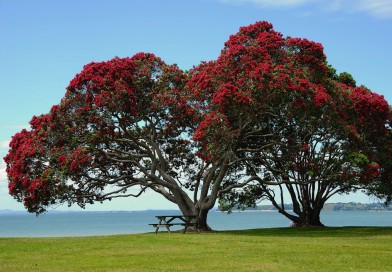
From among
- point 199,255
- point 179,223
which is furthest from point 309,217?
point 199,255

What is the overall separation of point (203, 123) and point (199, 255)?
454 inches

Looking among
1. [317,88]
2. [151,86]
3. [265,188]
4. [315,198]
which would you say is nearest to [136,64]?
[151,86]

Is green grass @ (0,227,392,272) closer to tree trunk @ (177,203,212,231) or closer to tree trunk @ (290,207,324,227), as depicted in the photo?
tree trunk @ (177,203,212,231)

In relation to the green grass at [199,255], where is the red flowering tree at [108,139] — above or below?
above

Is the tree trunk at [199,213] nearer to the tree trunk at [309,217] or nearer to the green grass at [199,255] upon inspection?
the green grass at [199,255]

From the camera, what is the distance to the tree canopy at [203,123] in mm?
31672

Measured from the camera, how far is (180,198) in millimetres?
37000

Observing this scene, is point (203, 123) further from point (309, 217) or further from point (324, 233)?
point (309, 217)

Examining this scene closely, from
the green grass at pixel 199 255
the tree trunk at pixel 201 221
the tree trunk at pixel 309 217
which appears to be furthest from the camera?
the tree trunk at pixel 309 217

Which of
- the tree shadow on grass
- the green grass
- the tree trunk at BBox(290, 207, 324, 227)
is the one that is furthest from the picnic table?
the tree trunk at BBox(290, 207, 324, 227)

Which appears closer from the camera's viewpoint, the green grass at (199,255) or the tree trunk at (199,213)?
the green grass at (199,255)

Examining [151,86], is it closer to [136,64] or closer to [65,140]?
[136,64]

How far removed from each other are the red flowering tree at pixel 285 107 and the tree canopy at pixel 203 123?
65 mm

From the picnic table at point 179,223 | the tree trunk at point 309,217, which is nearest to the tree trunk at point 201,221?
the picnic table at point 179,223
